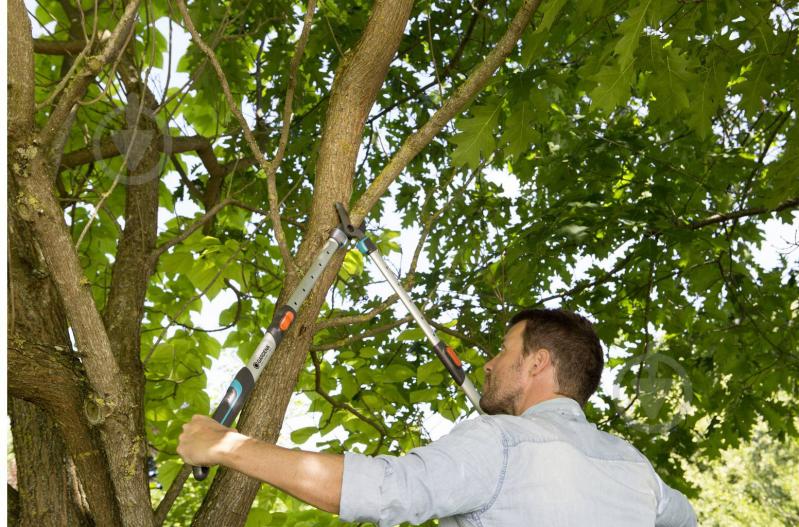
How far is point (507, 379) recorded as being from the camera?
231 centimetres

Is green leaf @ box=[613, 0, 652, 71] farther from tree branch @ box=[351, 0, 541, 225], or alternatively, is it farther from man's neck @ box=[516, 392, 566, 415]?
man's neck @ box=[516, 392, 566, 415]

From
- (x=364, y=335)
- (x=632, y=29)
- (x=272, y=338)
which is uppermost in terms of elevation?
(x=632, y=29)

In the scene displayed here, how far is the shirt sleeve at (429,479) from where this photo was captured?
5.37ft

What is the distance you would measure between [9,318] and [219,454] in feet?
2.60

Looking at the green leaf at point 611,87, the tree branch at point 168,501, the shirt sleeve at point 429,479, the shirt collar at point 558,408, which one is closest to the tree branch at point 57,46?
the tree branch at point 168,501

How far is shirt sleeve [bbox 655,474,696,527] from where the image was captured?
222cm

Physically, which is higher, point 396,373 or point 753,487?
point 753,487

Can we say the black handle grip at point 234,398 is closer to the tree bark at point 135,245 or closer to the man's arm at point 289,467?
the man's arm at point 289,467

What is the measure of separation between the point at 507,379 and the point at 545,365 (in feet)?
0.37

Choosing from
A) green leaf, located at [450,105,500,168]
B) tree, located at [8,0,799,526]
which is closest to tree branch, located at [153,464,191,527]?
tree, located at [8,0,799,526]

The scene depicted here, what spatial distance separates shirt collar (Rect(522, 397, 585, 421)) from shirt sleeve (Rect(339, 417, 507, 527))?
1.14ft

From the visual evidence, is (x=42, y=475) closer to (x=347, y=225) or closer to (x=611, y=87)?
(x=347, y=225)

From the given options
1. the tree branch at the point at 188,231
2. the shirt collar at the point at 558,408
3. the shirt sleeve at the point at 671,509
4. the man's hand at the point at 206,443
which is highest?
the tree branch at the point at 188,231

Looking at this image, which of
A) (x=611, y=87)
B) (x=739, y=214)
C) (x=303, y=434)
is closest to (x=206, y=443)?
(x=611, y=87)
